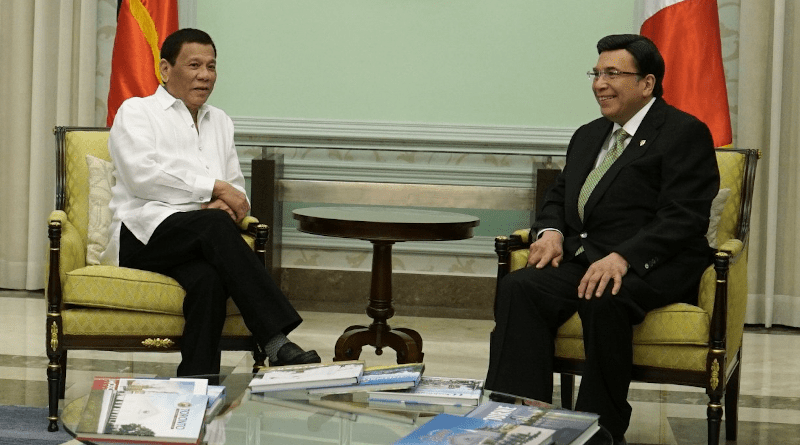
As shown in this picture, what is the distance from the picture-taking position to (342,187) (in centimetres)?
518

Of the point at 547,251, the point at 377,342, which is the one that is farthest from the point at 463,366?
the point at 547,251

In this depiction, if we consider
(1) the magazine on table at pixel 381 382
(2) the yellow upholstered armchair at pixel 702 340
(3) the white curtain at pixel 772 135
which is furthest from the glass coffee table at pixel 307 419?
(3) the white curtain at pixel 772 135

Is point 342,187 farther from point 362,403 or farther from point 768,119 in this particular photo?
point 362,403

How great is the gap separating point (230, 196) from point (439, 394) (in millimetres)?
1495

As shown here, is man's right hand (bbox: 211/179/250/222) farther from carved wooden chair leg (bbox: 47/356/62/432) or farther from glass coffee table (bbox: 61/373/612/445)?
glass coffee table (bbox: 61/373/612/445)

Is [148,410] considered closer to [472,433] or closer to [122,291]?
[472,433]

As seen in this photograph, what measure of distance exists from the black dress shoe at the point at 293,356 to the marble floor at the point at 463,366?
2.52 ft

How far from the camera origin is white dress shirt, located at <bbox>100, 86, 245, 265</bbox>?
3.57 meters

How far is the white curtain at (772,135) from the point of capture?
16.7 ft

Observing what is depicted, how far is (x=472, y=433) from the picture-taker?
206cm

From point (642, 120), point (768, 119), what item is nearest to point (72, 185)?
point (642, 120)

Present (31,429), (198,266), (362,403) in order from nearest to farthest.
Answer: (362,403), (31,429), (198,266)

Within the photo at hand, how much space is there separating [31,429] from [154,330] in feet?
1.54

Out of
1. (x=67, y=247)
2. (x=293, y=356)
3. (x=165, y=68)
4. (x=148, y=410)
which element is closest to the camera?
(x=148, y=410)
